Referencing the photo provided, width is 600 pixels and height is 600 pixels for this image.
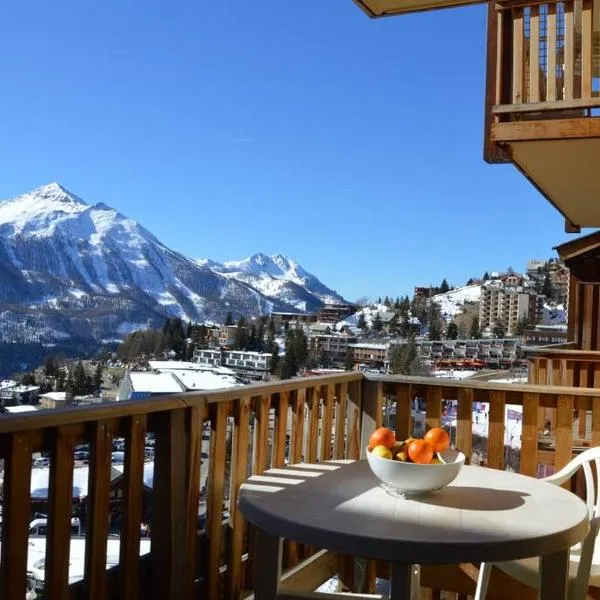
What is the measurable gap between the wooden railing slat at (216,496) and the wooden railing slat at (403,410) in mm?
1246

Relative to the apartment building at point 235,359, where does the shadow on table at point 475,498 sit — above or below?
above

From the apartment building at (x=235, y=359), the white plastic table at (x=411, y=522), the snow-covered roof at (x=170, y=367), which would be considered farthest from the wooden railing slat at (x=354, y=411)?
the apartment building at (x=235, y=359)

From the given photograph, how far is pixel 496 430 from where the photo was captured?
3359 millimetres

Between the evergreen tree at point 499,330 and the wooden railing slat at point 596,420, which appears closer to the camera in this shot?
the wooden railing slat at point 596,420

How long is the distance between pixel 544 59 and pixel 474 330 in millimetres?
20645

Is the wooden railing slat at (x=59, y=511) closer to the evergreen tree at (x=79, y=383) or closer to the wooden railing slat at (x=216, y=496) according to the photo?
the wooden railing slat at (x=216, y=496)

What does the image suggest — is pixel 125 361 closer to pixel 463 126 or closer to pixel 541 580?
pixel 541 580

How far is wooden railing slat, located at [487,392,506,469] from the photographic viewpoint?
11.0 ft

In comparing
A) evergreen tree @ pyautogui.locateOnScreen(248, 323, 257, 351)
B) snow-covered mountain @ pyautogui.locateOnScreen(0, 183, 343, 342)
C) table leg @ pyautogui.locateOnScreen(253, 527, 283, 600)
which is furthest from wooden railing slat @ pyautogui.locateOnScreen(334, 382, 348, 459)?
snow-covered mountain @ pyautogui.locateOnScreen(0, 183, 343, 342)

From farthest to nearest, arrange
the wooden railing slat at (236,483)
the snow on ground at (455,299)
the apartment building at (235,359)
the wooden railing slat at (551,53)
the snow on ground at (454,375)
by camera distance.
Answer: the snow on ground at (455,299)
the apartment building at (235,359)
the wooden railing slat at (551,53)
the snow on ground at (454,375)
the wooden railing slat at (236,483)

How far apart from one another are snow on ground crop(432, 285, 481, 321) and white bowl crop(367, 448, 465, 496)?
26.5 metres

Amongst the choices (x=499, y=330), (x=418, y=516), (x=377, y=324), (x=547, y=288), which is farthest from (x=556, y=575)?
(x=377, y=324)

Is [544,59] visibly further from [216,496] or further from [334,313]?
[334,313]

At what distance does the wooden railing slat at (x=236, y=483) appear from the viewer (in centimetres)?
272
